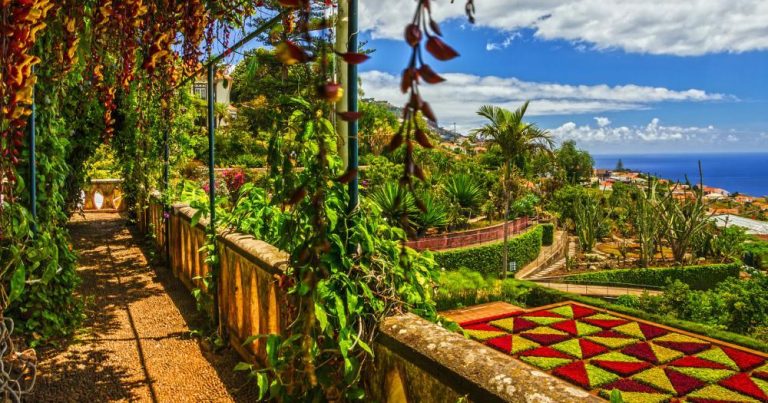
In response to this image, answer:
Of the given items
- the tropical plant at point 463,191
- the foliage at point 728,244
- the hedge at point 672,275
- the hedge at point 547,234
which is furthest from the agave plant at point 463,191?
the foliage at point 728,244

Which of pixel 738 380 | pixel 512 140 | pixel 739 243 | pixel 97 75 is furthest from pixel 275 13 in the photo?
pixel 739 243

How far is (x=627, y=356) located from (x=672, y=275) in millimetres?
12527

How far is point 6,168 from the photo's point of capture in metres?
2.08

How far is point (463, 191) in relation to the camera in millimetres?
21984

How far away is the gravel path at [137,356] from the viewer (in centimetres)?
339

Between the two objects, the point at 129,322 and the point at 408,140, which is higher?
the point at 408,140

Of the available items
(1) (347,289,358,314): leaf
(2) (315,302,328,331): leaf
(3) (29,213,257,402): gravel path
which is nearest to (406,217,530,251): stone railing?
(3) (29,213,257,402): gravel path

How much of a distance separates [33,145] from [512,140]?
18075mm

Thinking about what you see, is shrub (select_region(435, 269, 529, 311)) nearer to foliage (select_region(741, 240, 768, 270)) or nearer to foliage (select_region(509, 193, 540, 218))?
foliage (select_region(509, 193, 540, 218))

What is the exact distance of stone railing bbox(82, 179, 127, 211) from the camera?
43.5 feet

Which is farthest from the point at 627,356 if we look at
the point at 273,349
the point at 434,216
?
the point at 434,216

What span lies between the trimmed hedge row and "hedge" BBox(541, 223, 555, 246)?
37.1ft

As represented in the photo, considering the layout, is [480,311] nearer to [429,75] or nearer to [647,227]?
Answer: [647,227]

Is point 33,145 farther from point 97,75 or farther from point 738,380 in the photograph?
point 738,380
